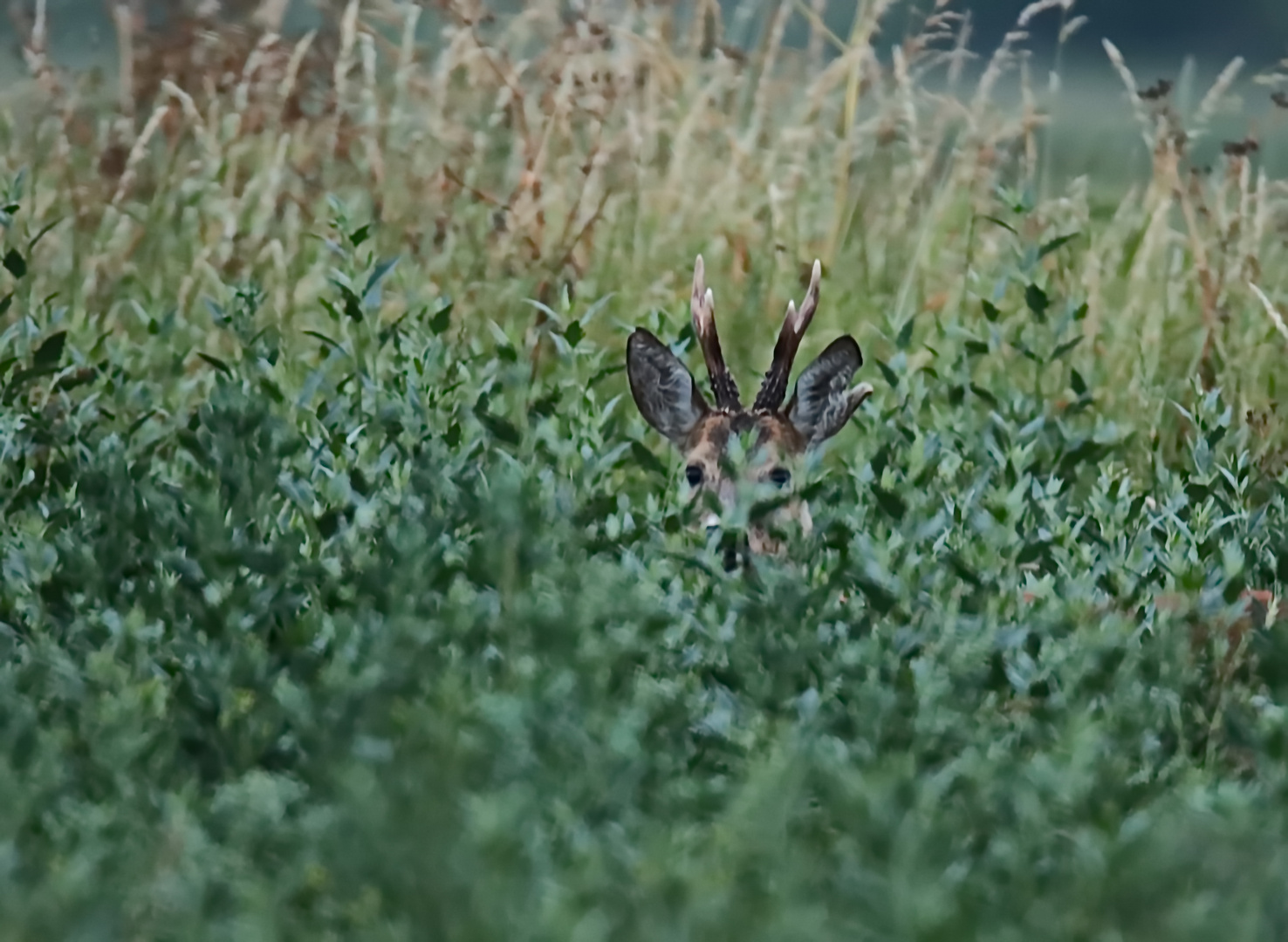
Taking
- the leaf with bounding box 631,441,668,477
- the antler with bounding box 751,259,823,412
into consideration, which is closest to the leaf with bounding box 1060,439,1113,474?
the antler with bounding box 751,259,823,412

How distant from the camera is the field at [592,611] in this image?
234cm

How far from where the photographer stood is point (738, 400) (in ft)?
17.0

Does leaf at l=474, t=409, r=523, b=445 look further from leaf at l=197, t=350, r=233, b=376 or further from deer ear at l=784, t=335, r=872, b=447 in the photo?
deer ear at l=784, t=335, r=872, b=447

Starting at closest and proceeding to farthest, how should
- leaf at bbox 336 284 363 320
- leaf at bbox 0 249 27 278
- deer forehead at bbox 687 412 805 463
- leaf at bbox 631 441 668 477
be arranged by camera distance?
leaf at bbox 631 441 668 477
leaf at bbox 0 249 27 278
leaf at bbox 336 284 363 320
deer forehead at bbox 687 412 805 463

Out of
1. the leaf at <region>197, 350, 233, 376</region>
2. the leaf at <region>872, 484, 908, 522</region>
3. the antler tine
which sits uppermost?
the leaf at <region>872, 484, 908, 522</region>

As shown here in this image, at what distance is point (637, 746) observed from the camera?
2.58 meters

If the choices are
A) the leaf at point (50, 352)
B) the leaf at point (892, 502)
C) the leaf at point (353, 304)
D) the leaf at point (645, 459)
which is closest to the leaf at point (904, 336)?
the leaf at point (645, 459)

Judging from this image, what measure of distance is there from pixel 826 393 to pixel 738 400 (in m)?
0.23

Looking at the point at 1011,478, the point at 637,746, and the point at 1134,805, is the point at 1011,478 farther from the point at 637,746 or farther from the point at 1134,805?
the point at 637,746

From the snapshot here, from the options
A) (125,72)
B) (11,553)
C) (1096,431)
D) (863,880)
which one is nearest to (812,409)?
(1096,431)

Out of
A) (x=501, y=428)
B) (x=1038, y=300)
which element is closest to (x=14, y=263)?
(x=501, y=428)

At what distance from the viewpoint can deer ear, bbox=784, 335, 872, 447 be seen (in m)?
5.16

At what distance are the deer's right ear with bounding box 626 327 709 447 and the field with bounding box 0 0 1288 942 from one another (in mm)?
84

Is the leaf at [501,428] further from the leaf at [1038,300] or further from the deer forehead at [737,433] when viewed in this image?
the leaf at [1038,300]
